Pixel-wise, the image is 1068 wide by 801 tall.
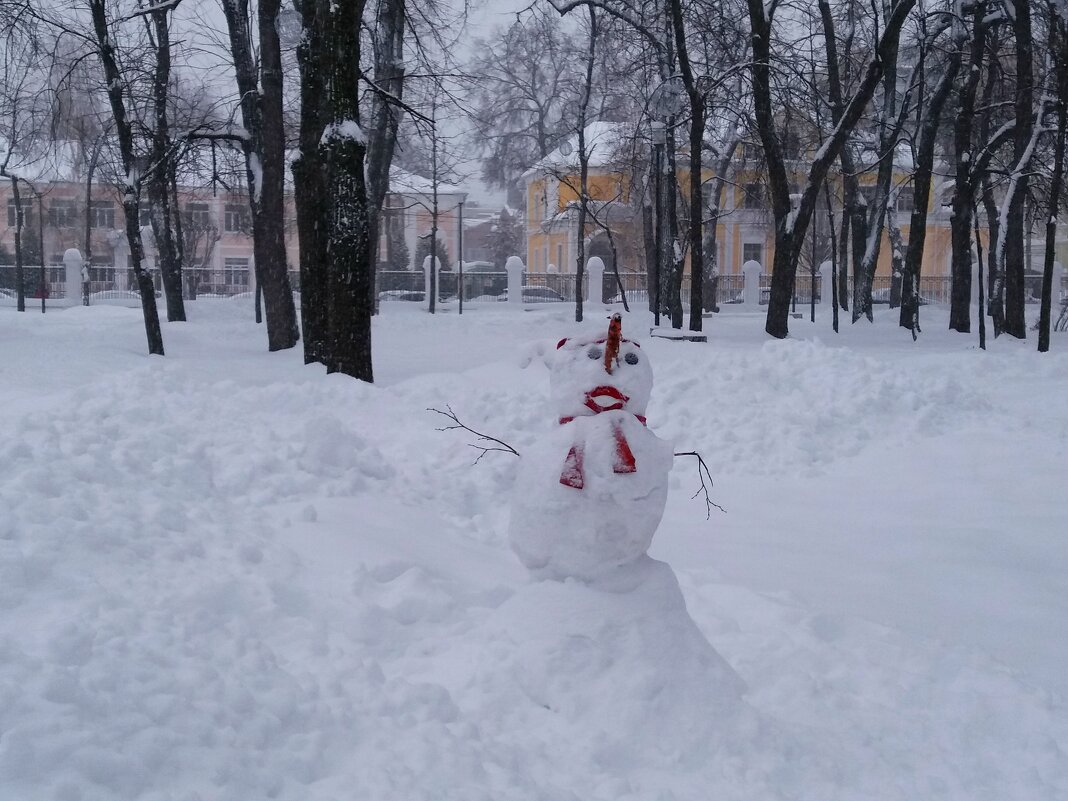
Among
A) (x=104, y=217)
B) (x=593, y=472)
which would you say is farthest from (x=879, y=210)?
(x=104, y=217)

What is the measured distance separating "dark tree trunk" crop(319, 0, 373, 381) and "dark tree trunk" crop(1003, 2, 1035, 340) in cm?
1189

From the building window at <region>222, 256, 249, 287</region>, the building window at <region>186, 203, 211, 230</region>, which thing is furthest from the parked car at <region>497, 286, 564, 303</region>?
the building window at <region>186, 203, 211, 230</region>

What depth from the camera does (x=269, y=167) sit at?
46.9 feet

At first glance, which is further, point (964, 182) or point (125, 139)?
point (964, 182)

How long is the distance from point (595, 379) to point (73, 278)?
1268 inches

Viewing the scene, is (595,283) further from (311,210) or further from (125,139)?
(311,210)

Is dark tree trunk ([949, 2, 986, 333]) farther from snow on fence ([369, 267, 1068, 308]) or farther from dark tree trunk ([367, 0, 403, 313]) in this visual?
snow on fence ([369, 267, 1068, 308])

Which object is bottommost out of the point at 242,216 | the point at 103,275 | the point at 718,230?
the point at 103,275

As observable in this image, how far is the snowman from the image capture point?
3.65m

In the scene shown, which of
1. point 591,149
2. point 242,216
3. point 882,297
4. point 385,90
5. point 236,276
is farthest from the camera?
point 242,216

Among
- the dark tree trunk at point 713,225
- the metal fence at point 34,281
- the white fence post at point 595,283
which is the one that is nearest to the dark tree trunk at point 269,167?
the dark tree trunk at point 713,225

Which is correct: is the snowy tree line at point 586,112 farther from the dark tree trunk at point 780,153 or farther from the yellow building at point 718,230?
the yellow building at point 718,230

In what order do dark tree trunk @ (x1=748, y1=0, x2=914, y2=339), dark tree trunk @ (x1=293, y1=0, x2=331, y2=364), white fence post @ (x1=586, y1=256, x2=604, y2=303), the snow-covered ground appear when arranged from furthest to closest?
white fence post @ (x1=586, y1=256, x2=604, y2=303), dark tree trunk @ (x1=748, y1=0, x2=914, y2=339), dark tree trunk @ (x1=293, y1=0, x2=331, y2=364), the snow-covered ground

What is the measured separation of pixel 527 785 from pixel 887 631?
2.64 metres
